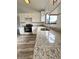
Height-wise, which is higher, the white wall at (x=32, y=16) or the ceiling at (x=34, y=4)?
the ceiling at (x=34, y=4)

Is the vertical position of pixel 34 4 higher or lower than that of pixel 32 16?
higher

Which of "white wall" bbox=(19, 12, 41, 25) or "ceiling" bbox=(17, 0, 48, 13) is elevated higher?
"ceiling" bbox=(17, 0, 48, 13)

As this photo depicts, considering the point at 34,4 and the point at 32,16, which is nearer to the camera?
the point at 34,4

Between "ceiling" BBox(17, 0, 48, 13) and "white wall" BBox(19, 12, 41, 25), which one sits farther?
"white wall" BBox(19, 12, 41, 25)

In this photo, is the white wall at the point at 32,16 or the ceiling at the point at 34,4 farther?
the white wall at the point at 32,16
